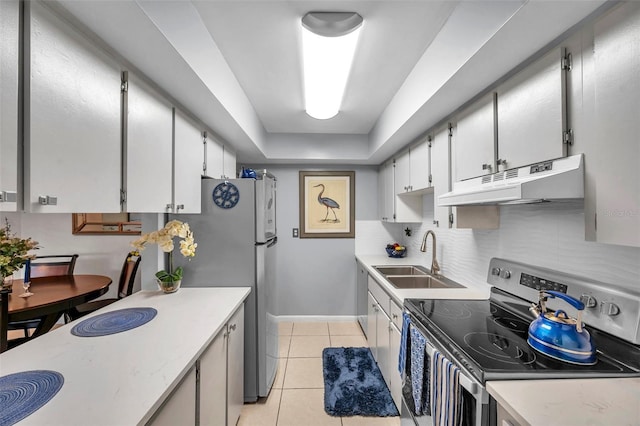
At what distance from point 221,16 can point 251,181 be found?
1.04 metres

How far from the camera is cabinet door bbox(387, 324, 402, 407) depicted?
1874mm

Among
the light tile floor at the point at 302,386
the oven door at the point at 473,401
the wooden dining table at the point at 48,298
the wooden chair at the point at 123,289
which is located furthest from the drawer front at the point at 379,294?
the wooden dining table at the point at 48,298

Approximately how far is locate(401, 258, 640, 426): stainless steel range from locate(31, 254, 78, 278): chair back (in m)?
3.66

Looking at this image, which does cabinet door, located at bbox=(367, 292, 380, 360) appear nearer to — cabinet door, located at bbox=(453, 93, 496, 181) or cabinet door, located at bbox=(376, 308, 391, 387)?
cabinet door, located at bbox=(376, 308, 391, 387)

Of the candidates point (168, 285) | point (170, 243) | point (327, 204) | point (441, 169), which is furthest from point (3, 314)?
point (441, 169)

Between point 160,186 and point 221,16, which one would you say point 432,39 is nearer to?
point 221,16

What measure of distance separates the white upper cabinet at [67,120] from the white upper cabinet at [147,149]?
7 centimetres

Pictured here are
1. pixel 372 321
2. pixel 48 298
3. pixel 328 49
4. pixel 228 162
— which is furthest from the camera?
pixel 228 162

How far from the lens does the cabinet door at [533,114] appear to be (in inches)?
42.5

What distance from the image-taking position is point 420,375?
1337 millimetres

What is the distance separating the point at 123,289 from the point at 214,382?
2.42 m

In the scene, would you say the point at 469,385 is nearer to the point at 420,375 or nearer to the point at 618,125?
the point at 420,375

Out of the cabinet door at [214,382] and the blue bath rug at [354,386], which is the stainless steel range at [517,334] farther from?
the cabinet door at [214,382]

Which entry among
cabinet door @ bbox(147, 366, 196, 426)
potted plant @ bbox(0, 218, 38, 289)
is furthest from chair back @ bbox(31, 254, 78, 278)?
cabinet door @ bbox(147, 366, 196, 426)
